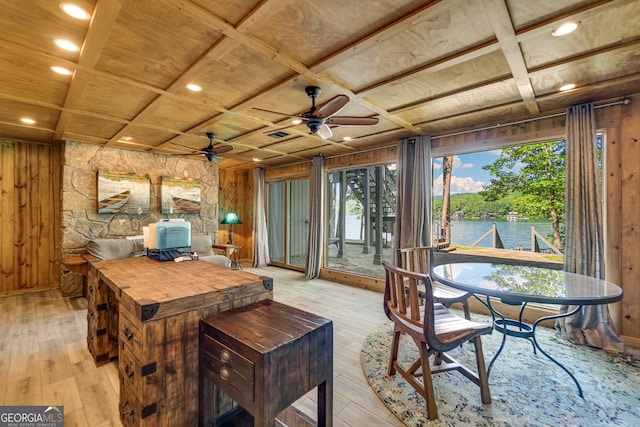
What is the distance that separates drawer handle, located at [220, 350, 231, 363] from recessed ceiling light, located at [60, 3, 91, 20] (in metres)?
2.19

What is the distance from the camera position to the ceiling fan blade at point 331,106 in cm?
227

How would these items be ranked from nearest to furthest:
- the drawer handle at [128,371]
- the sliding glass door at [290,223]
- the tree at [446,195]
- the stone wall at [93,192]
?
1. the drawer handle at [128,371]
2. the stone wall at [93,192]
3. the tree at [446,195]
4. the sliding glass door at [290,223]

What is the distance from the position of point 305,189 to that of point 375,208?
6.02ft

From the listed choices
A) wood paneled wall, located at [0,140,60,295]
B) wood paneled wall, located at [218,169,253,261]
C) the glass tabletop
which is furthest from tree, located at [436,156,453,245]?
wood paneled wall, located at [0,140,60,295]

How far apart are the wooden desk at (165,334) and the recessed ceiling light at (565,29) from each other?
255 cm

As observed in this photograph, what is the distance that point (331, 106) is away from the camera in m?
2.42

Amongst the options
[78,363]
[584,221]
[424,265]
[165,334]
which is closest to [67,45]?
[165,334]

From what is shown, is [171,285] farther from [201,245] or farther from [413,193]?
[201,245]

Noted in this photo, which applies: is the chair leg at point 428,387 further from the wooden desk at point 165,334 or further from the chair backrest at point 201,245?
the chair backrest at point 201,245

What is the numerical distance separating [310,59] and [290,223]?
4847 millimetres

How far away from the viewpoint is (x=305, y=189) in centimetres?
668

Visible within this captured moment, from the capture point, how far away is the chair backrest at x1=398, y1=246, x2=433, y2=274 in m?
2.75

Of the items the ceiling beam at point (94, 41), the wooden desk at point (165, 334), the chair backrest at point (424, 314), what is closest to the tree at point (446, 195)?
the chair backrest at point (424, 314)

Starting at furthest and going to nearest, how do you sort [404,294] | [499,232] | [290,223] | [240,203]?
[240,203], [290,223], [499,232], [404,294]
